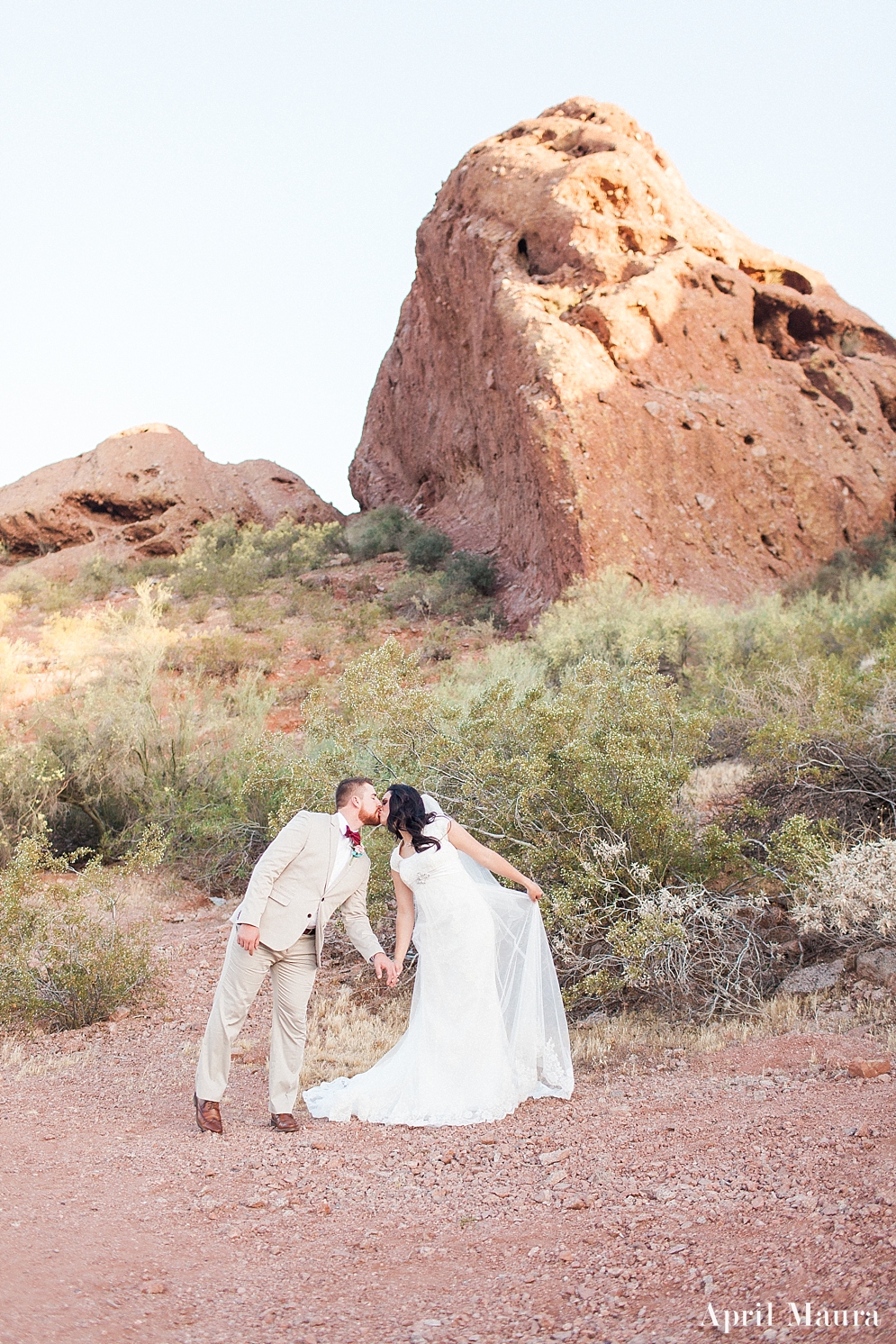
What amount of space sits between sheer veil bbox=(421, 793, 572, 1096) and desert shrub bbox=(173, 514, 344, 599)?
15.9 metres

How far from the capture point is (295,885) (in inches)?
171

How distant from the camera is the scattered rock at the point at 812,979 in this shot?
5250 millimetres

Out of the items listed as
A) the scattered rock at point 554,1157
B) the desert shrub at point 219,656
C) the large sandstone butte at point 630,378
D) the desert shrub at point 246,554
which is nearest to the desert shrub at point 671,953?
the scattered rock at point 554,1157

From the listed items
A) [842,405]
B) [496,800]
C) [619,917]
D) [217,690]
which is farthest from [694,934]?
[842,405]

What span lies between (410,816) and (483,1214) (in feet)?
5.45

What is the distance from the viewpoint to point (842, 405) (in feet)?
65.6

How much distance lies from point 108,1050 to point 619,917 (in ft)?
9.96

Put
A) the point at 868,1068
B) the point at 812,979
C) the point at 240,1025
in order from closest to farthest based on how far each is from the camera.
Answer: the point at 868,1068 → the point at 240,1025 → the point at 812,979

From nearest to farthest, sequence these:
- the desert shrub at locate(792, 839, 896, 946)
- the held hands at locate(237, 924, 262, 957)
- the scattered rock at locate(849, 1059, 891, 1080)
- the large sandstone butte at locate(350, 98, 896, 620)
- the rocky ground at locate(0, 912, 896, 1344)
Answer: the rocky ground at locate(0, 912, 896, 1344)
the scattered rock at locate(849, 1059, 891, 1080)
the held hands at locate(237, 924, 262, 957)
the desert shrub at locate(792, 839, 896, 946)
the large sandstone butte at locate(350, 98, 896, 620)

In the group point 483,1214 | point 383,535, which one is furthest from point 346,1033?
point 383,535

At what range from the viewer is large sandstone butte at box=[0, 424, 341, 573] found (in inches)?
932

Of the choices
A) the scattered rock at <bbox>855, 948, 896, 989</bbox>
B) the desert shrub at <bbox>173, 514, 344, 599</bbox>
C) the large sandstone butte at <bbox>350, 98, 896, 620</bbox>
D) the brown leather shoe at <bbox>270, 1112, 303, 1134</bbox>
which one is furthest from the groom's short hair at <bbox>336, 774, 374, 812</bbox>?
the desert shrub at <bbox>173, 514, 344, 599</bbox>

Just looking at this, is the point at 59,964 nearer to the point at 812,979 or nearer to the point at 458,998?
the point at 458,998

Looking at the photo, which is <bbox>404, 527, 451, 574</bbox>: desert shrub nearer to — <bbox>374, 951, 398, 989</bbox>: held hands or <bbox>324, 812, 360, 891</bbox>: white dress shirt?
<bbox>324, 812, 360, 891</bbox>: white dress shirt
